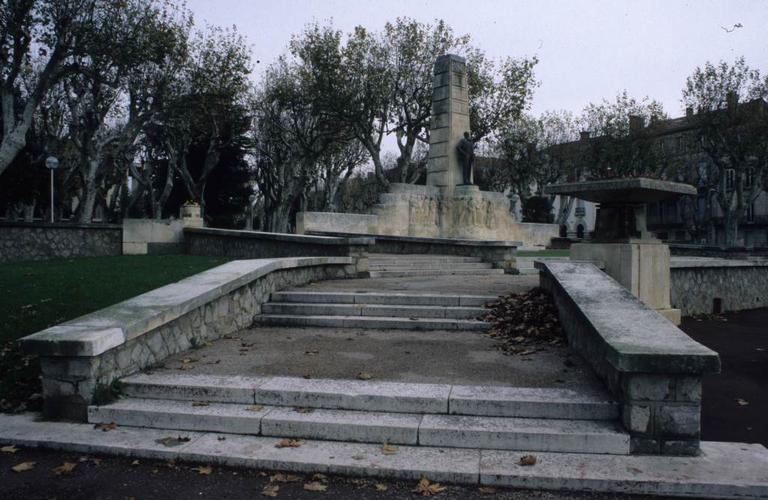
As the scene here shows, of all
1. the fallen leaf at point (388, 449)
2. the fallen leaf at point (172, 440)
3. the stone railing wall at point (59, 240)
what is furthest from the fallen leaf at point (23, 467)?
the stone railing wall at point (59, 240)

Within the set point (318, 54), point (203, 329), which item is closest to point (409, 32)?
point (318, 54)

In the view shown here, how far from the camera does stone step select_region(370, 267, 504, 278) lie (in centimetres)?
1223

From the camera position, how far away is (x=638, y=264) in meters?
8.71

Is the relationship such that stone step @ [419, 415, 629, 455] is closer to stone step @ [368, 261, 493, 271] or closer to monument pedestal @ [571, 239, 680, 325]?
monument pedestal @ [571, 239, 680, 325]

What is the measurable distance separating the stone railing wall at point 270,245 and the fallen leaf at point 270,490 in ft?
25.0

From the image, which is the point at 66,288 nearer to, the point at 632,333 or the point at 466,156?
the point at 632,333

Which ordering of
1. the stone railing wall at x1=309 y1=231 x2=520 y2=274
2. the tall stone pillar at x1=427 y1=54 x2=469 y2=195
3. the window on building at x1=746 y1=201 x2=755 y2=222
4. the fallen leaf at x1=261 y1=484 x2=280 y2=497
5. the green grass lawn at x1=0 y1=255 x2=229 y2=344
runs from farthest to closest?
the window on building at x1=746 y1=201 x2=755 y2=222
the tall stone pillar at x1=427 y1=54 x2=469 y2=195
the stone railing wall at x1=309 y1=231 x2=520 y2=274
the green grass lawn at x1=0 y1=255 x2=229 y2=344
the fallen leaf at x1=261 y1=484 x2=280 y2=497

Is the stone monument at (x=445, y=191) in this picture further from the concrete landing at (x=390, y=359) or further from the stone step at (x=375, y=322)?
the concrete landing at (x=390, y=359)

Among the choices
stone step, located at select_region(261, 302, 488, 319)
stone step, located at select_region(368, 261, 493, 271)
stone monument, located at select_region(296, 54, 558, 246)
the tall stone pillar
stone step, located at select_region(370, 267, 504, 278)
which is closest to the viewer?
stone step, located at select_region(261, 302, 488, 319)

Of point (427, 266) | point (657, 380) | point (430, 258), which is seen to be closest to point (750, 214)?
point (430, 258)

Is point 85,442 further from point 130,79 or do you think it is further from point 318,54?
point 318,54

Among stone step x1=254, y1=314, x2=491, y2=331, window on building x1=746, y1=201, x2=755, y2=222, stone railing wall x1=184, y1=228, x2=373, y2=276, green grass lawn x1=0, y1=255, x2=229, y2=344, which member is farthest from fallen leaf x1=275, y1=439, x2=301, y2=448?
window on building x1=746, y1=201, x2=755, y2=222

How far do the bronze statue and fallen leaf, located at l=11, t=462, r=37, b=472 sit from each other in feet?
65.0

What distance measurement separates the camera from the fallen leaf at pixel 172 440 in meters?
4.59
